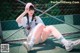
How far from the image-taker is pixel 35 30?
1742 millimetres

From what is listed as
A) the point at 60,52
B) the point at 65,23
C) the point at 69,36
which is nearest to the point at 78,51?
the point at 60,52

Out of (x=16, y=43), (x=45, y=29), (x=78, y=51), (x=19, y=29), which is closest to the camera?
(x=78, y=51)

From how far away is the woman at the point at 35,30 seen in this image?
1.73 m

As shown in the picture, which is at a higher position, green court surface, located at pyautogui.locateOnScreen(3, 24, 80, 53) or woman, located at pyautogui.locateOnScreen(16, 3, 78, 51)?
woman, located at pyautogui.locateOnScreen(16, 3, 78, 51)

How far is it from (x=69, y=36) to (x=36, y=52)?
50cm

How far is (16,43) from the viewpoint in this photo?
77.6 inches

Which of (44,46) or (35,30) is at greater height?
(35,30)

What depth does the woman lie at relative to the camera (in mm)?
1731

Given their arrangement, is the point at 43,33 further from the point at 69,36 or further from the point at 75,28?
the point at 75,28

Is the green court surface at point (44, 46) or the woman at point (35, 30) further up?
the woman at point (35, 30)

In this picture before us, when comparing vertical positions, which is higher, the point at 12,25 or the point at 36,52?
the point at 12,25

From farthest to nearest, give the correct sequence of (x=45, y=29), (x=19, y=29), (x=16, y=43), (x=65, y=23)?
1. (x=65, y=23)
2. (x=19, y=29)
3. (x=16, y=43)
4. (x=45, y=29)

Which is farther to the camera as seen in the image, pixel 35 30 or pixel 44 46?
pixel 44 46

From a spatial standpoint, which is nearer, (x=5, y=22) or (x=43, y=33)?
(x=43, y=33)
